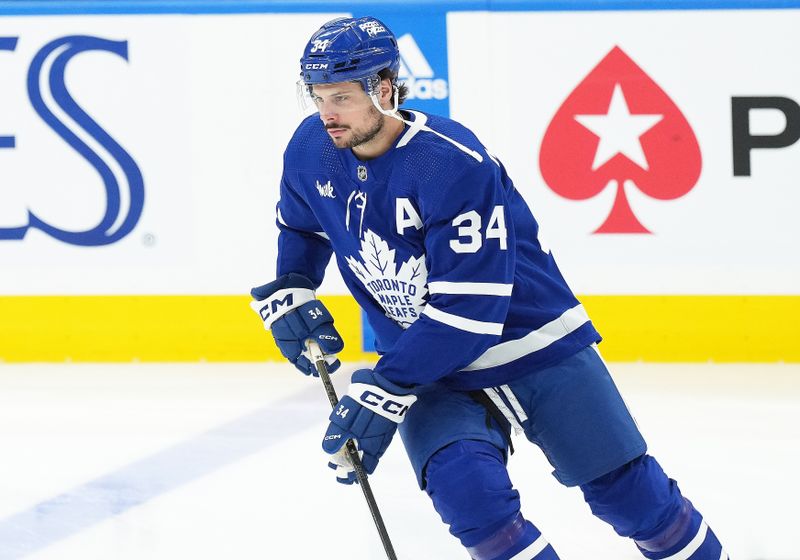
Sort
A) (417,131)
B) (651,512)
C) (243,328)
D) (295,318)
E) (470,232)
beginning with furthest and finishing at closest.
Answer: (243,328)
(295,318)
(651,512)
(417,131)
(470,232)

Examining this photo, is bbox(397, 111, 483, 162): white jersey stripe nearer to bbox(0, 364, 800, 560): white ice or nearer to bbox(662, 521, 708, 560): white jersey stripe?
bbox(662, 521, 708, 560): white jersey stripe

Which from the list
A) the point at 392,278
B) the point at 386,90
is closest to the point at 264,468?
the point at 392,278

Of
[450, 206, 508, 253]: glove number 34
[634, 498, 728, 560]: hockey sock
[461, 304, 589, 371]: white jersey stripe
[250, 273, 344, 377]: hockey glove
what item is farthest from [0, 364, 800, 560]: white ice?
[450, 206, 508, 253]: glove number 34

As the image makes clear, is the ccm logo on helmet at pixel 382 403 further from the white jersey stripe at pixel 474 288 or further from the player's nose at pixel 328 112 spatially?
the player's nose at pixel 328 112

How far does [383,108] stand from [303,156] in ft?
0.83

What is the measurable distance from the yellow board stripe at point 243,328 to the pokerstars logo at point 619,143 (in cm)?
31

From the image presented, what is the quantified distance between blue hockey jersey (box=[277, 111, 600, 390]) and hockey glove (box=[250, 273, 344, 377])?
10cm

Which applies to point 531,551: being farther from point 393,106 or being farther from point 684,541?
point 393,106

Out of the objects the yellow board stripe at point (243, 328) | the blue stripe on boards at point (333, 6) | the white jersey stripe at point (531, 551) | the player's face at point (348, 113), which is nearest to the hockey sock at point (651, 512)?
the white jersey stripe at point (531, 551)

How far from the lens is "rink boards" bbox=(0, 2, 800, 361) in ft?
13.5

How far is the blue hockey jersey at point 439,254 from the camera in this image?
2146 millimetres

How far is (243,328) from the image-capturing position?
172 inches

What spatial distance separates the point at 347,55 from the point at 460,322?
46cm

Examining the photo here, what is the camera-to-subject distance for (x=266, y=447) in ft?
11.8
